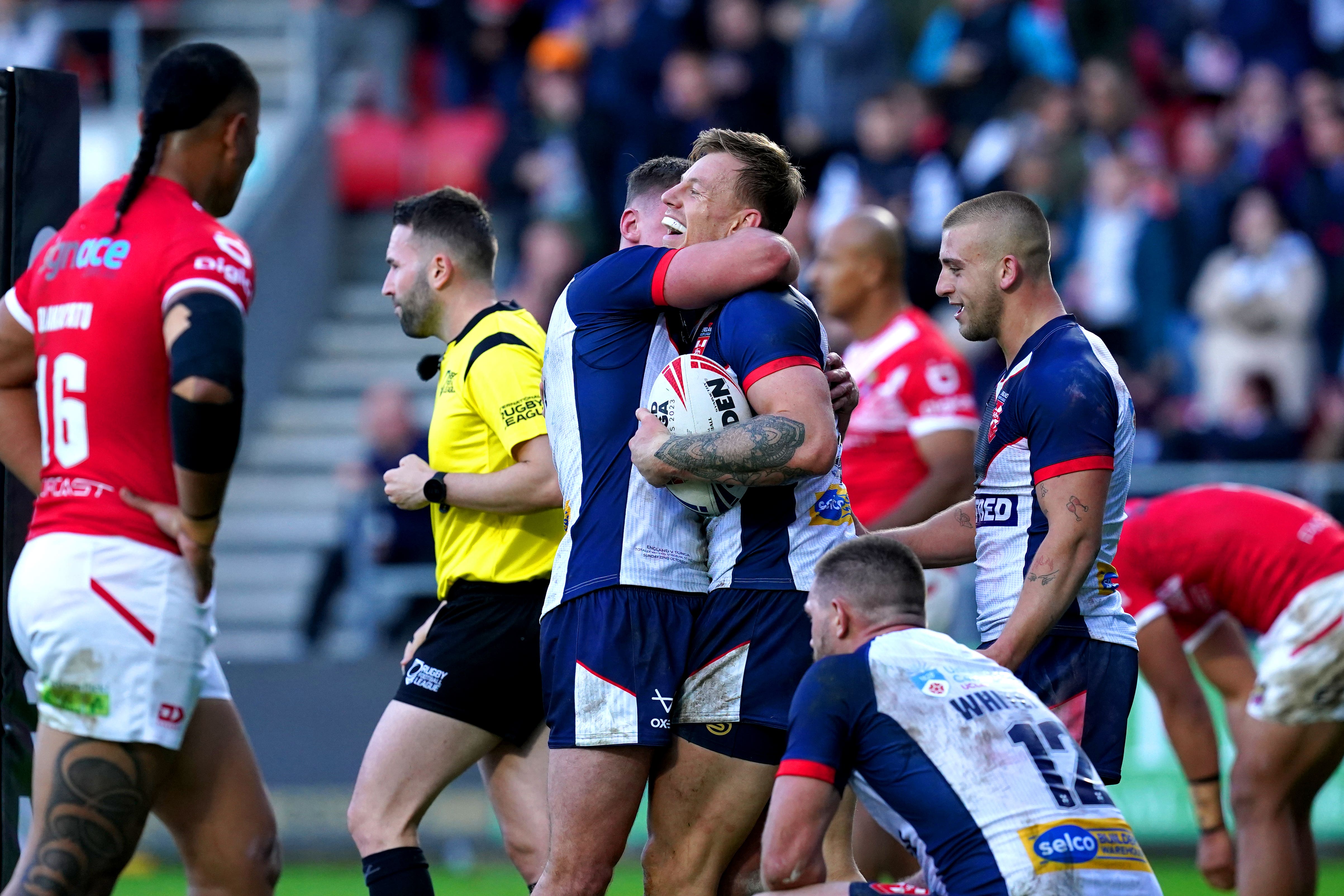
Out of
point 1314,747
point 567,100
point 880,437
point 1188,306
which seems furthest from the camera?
point 567,100

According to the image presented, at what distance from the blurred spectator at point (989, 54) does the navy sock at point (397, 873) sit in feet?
34.0

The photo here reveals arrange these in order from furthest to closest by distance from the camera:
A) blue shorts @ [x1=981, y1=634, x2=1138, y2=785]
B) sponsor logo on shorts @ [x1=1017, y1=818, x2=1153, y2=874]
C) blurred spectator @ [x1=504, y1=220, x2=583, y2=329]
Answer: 1. blurred spectator @ [x1=504, y1=220, x2=583, y2=329]
2. blue shorts @ [x1=981, y1=634, x2=1138, y2=785]
3. sponsor logo on shorts @ [x1=1017, y1=818, x2=1153, y2=874]

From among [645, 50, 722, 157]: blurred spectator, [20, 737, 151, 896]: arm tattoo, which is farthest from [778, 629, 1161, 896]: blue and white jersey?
[645, 50, 722, 157]: blurred spectator

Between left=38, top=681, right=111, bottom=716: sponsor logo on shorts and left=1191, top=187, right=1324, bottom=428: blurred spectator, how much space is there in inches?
385

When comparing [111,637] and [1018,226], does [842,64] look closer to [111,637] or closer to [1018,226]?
[1018,226]

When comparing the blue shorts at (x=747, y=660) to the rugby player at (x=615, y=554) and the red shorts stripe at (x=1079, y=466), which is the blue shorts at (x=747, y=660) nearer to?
the rugby player at (x=615, y=554)

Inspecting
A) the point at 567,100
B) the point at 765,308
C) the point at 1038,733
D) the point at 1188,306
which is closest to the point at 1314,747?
the point at 1038,733

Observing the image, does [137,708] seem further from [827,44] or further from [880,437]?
[827,44]

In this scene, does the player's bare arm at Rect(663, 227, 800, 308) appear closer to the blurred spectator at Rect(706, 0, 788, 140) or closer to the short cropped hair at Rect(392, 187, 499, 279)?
the short cropped hair at Rect(392, 187, 499, 279)

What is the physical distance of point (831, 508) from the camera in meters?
5.05

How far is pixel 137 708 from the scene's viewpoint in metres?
4.79

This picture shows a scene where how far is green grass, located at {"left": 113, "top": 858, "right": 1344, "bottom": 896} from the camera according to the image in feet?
32.7

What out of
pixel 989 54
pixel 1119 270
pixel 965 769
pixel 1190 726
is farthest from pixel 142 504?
pixel 989 54

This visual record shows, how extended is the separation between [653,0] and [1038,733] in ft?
41.3
